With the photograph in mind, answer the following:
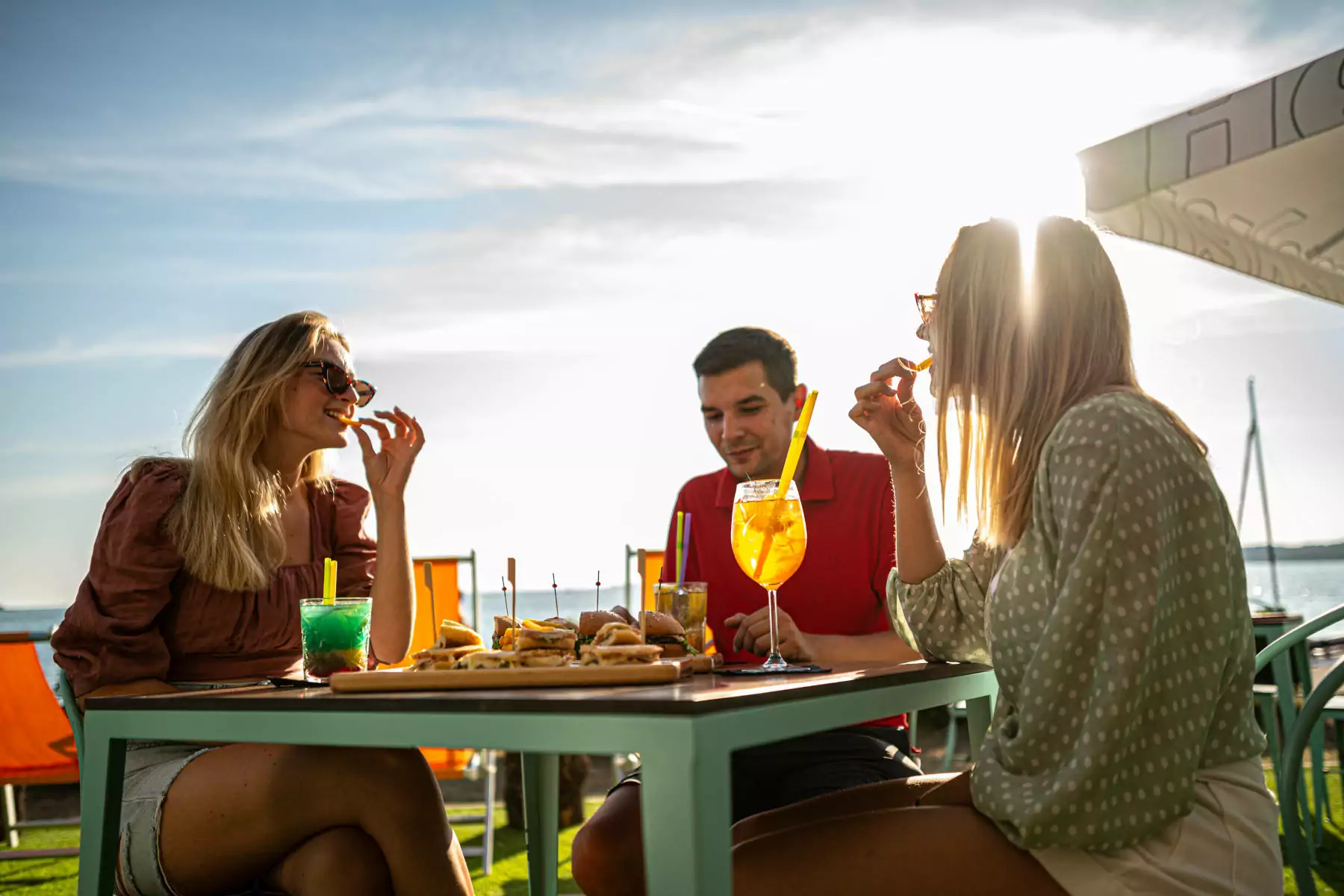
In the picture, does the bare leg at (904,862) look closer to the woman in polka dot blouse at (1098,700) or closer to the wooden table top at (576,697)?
the woman in polka dot blouse at (1098,700)

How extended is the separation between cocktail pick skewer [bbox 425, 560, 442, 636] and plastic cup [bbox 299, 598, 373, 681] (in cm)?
293

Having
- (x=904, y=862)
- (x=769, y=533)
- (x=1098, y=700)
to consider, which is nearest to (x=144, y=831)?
(x=769, y=533)

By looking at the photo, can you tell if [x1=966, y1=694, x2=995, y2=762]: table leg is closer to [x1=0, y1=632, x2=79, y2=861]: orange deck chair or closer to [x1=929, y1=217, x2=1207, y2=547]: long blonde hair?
[x1=929, y1=217, x2=1207, y2=547]: long blonde hair

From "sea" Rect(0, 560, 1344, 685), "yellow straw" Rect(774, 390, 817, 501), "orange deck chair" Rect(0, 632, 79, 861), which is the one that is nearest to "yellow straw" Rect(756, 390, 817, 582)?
"yellow straw" Rect(774, 390, 817, 501)

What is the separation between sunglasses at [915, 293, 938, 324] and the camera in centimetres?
179

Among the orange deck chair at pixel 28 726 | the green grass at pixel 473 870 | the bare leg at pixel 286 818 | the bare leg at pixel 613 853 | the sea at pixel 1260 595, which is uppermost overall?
the bare leg at pixel 286 818

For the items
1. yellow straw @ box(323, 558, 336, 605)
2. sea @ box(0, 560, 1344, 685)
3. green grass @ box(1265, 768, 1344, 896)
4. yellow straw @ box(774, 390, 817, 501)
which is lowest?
sea @ box(0, 560, 1344, 685)

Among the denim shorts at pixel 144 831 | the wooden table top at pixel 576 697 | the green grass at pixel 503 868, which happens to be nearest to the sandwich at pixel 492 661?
the wooden table top at pixel 576 697

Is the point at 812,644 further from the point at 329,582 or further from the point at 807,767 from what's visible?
the point at 329,582

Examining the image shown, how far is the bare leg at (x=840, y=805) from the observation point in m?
1.74

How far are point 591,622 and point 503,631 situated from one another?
19 centimetres

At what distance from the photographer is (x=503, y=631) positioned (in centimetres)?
206

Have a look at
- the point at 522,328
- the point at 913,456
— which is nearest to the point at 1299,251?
the point at 913,456

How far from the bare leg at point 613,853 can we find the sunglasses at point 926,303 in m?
1.06
